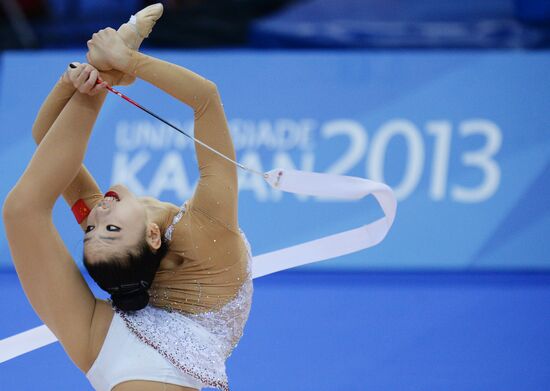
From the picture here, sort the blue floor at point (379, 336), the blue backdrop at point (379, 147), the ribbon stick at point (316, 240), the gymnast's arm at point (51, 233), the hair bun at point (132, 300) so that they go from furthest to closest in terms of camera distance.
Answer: the blue backdrop at point (379, 147) < the blue floor at point (379, 336) < the ribbon stick at point (316, 240) < the hair bun at point (132, 300) < the gymnast's arm at point (51, 233)

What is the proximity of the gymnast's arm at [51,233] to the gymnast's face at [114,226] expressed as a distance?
0.09 meters

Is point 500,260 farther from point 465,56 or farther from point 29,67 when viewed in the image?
point 29,67

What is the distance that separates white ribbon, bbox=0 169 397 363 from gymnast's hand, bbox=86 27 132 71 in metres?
0.49

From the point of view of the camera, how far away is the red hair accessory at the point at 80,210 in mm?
2650

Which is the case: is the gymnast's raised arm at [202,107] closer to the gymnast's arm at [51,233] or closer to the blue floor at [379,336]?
the gymnast's arm at [51,233]

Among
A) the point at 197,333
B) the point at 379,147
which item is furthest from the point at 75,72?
the point at 379,147

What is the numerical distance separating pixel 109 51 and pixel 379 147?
107 inches

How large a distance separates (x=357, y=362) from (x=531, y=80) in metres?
2.12

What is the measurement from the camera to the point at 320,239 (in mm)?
2916

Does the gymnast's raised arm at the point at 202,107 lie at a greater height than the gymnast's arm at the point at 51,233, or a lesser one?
greater

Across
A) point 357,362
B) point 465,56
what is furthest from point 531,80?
point 357,362

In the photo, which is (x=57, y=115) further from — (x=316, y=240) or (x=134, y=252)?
(x=316, y=240)

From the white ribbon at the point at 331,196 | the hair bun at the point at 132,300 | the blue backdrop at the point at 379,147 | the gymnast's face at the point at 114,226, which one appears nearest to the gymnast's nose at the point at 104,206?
the gymnast's face at the point at 114,226

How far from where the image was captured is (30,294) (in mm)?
2387
